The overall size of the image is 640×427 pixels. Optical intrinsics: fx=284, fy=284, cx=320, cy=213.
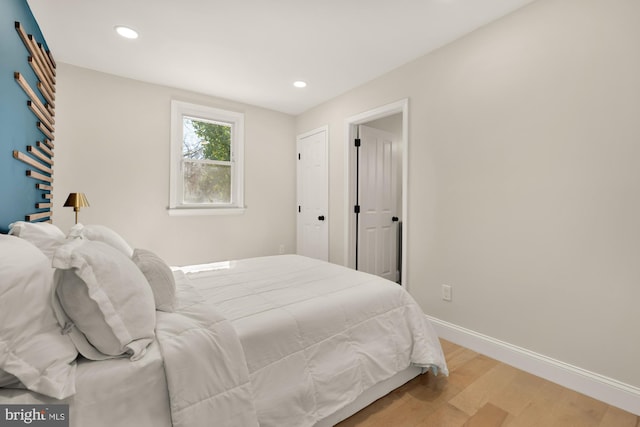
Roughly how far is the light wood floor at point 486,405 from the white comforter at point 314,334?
17cm

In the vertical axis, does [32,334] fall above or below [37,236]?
below

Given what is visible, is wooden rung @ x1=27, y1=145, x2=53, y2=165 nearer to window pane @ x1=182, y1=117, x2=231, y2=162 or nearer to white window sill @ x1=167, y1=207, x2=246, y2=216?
white window sill @ x1=167, y1=207, x2=246, y2=216

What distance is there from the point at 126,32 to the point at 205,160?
1.61m

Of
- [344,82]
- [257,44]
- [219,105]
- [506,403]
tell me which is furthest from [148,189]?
[506,403]

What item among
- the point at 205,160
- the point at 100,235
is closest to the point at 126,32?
the point at 205,160

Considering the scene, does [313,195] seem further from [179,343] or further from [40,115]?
[179,343]

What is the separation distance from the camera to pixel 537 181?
79.6 inches

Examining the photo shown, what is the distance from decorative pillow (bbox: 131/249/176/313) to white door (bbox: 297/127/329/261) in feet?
8.57

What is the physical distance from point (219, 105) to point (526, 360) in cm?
416

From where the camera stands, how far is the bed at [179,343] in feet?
2.93

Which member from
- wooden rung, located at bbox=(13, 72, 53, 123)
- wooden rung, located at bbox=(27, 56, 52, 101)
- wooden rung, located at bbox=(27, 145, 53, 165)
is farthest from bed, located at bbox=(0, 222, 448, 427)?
wooden rung, located at bbox=(27, 56, 52, 101)

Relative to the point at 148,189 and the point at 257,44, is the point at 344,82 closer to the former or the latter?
the point at 257,44

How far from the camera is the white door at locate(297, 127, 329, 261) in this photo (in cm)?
394

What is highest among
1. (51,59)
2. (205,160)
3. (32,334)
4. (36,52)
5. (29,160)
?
(51,59)
